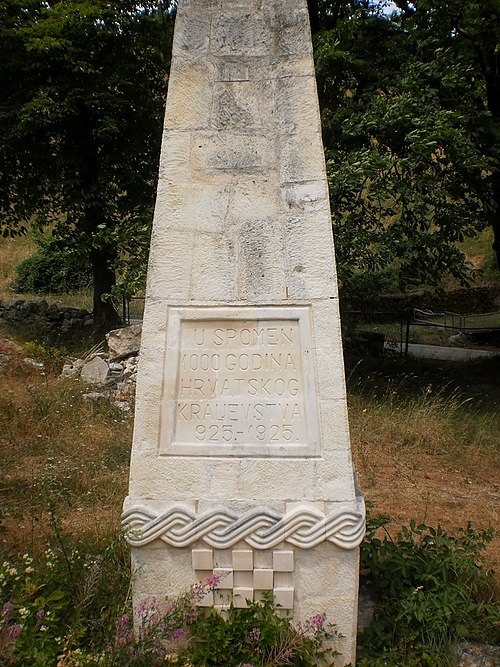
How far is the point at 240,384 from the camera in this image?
9.82ft

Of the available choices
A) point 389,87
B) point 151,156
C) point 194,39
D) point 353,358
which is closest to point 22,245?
point 151,156

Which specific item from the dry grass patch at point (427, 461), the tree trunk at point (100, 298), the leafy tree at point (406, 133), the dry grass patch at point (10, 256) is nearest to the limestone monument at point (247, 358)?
the dry grass patch at point (427, 461)

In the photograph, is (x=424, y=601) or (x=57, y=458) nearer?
(x=424, y=601)

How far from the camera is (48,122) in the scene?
449 inches

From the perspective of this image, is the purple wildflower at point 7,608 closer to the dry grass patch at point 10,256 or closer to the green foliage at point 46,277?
the green foliage at point 46,277

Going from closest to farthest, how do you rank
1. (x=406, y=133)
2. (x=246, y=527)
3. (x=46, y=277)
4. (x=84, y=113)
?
(x=246, y=527) → (x=406, y=133) → (x=84, y=113) → (x=46, y=277)

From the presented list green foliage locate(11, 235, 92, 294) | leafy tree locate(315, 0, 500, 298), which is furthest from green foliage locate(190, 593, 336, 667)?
green foliage locate(11, 235, 92, 294)

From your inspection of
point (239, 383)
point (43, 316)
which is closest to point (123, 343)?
point (43, 316)

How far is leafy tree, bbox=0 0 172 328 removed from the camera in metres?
11.3

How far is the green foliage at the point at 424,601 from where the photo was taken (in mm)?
3166

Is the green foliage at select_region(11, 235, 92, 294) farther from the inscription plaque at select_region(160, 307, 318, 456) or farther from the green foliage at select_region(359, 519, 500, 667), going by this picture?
the inscription plaque at select_region(160, 307, 318, 456)

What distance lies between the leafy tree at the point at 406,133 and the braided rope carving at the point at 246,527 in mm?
5636

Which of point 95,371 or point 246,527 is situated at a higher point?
point 95,371

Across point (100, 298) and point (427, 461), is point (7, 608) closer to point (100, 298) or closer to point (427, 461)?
point (427, 461)
